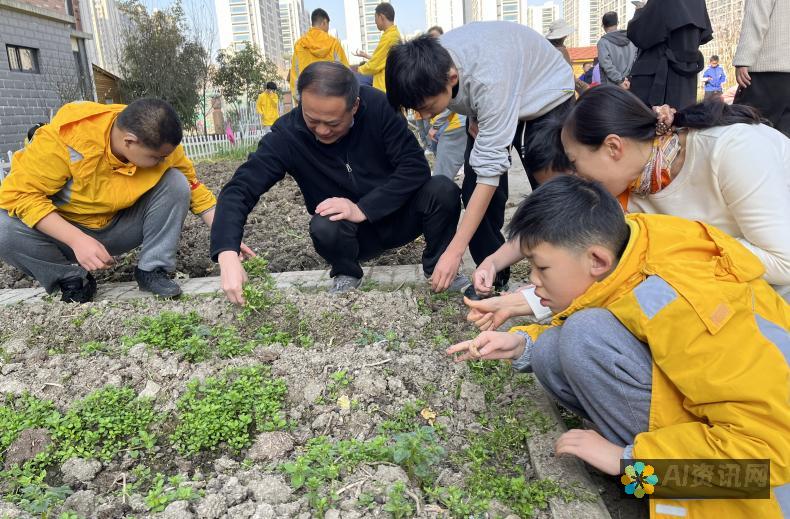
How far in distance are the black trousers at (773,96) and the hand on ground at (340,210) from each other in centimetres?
270

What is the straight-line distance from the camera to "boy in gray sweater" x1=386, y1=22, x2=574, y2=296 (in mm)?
2520

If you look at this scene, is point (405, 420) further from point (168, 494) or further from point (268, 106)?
point (268, 106)

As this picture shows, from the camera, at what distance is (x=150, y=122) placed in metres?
3.10

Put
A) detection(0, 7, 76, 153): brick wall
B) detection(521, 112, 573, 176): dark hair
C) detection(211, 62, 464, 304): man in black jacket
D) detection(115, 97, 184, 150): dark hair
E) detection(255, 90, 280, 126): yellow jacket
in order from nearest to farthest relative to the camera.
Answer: detection(521, 112, 573, 176): dark hair
detection(211, 62, 464, 304): man in black jacket
detection(115, 97, 184, 150): dark hair
detection(0, 7, 76, 153): brick wall
detection(255, 90, 280, 126): yellow jacket

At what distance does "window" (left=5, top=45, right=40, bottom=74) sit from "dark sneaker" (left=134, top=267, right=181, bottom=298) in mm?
13217

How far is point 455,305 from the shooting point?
3.12 metres

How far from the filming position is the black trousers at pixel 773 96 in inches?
150

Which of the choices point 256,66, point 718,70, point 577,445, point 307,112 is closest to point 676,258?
point 577,445

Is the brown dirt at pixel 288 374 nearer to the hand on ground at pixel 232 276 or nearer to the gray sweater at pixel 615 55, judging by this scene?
the hand on ground at pixel 232 276

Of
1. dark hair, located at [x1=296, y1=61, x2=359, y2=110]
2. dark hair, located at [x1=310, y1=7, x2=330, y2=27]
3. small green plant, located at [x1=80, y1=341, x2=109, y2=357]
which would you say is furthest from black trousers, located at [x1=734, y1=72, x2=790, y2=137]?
dark hair, located at [x1=310, y1=7, x2=330, y2=27]

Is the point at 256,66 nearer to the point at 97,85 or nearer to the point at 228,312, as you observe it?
the point at 97,85

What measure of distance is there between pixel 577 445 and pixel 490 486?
29 centimetres

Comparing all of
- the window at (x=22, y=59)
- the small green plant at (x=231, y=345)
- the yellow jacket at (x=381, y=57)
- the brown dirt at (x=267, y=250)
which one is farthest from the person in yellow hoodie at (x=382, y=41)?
the window at (x=22, y=59)

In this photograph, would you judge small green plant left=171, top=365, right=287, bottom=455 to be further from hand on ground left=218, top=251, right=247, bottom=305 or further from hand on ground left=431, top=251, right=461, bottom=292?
hand on ground left=431, top=251, right=461, bottom=292
